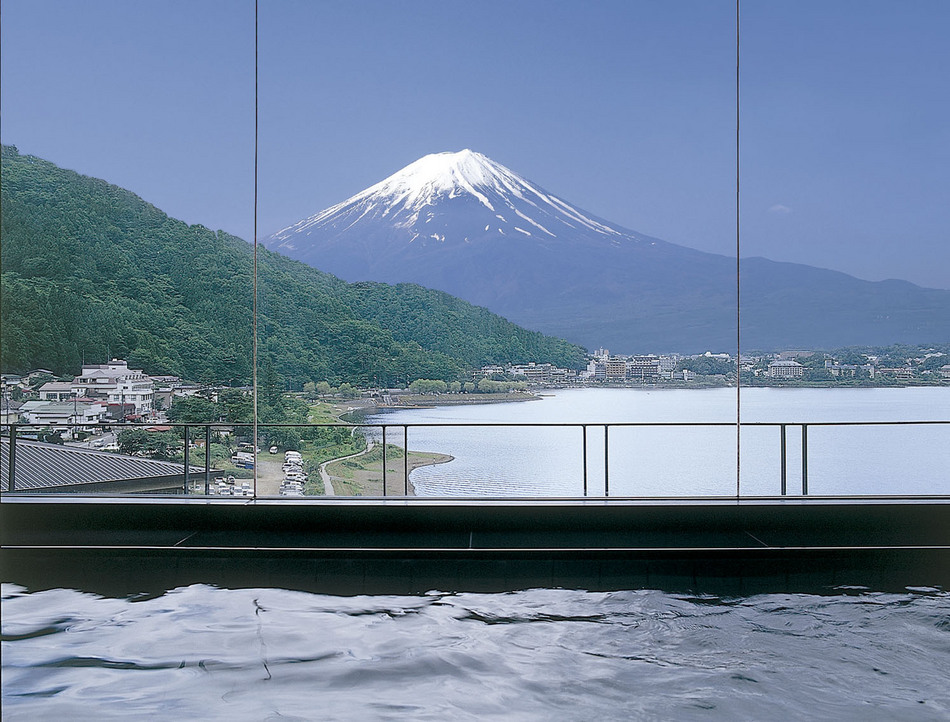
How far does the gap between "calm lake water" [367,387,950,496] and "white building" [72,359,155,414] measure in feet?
29.0

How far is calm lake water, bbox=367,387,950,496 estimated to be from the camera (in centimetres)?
538

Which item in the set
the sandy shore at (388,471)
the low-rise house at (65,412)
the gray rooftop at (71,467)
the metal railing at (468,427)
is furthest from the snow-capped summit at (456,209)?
the low-rise house at (65,412)

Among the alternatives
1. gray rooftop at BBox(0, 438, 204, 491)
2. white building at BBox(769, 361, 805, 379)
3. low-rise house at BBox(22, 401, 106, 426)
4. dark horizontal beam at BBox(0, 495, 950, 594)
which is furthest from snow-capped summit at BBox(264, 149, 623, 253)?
low-rise house at BBox(22, 401, 106, 426)

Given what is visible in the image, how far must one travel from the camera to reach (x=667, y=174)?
24.6 feet

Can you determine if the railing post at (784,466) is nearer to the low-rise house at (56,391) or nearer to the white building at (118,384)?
the low-rise house at (56,391)

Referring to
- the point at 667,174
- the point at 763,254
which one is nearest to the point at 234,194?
the point at 667,174

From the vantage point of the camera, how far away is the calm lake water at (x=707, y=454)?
17.6 ft

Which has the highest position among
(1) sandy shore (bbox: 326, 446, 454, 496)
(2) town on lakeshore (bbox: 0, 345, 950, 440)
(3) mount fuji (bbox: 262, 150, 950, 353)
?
(3) mount fuji (bbox: 262, 150, 950, 353)

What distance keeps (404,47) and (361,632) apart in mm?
6427

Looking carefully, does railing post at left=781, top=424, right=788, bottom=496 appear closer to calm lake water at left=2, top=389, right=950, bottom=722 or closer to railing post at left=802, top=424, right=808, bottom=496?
railing post at left=802, top=424, right=808, bottom=496

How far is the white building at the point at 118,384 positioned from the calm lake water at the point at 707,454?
8.85 metres

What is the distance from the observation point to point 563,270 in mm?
7809

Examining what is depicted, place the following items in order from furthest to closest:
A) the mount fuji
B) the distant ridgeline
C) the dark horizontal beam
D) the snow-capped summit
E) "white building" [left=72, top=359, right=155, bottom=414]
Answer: "white building" [left=72, top=359, right=155, bottom=414] < the distant ridgeline < the snow-capped summit < the mount fuji < the dark horizontal beam

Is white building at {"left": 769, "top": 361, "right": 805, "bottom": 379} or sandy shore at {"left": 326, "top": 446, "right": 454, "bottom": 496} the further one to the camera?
white building at {"left": 769, "top": 361, "right": 805, "bottom": 379}
